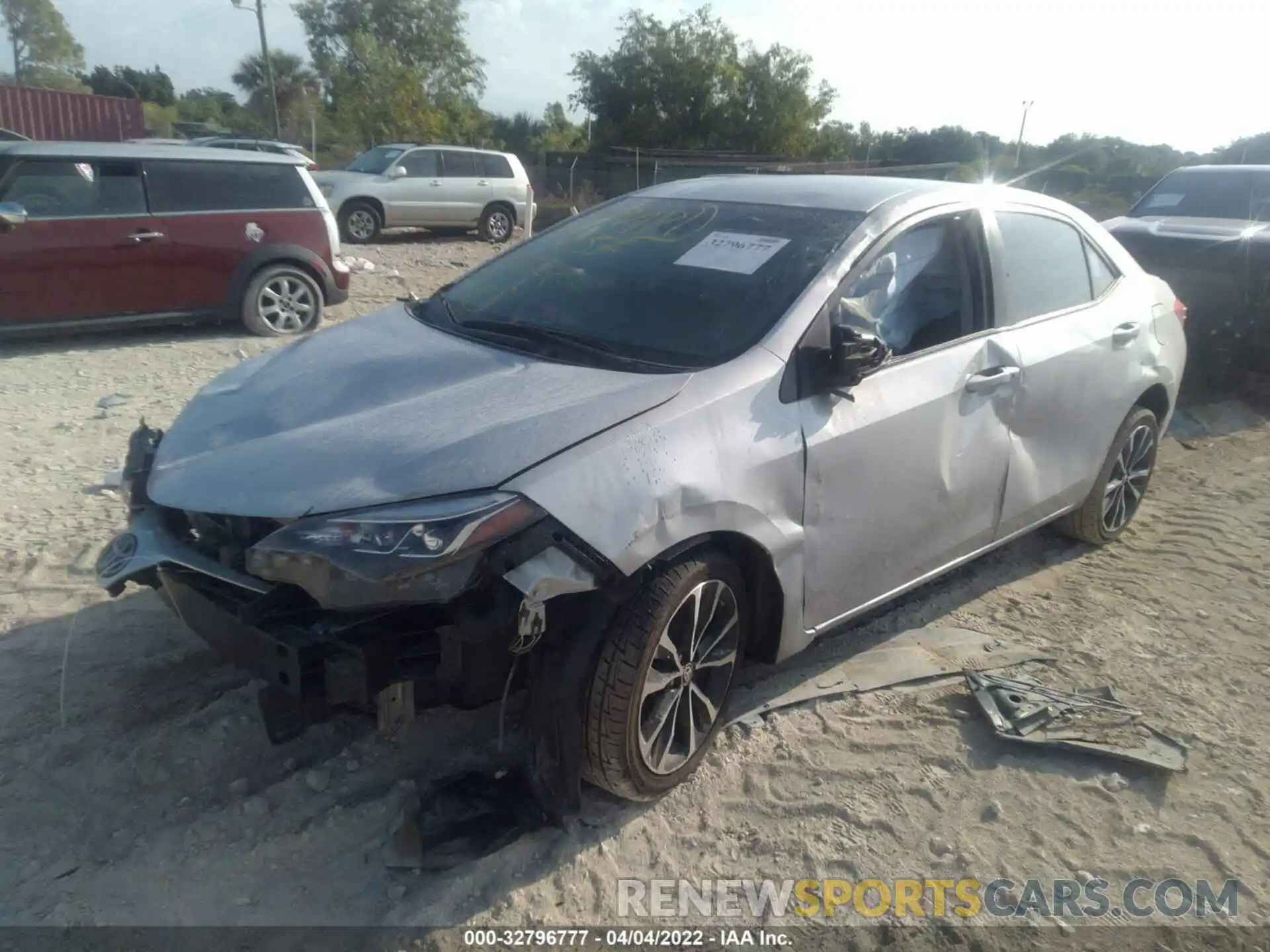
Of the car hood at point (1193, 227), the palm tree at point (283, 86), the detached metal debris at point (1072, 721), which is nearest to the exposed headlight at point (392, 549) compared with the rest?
the detached metal debris at point (1072, 721)

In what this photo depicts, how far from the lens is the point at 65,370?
299 inches

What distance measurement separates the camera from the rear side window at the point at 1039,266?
12.9 feet

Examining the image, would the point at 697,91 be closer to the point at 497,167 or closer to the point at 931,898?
the point at 497,167

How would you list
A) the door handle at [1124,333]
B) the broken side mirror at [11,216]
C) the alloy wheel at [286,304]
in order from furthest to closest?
the alloy wheel at [286,304] → the broken side mirror at [11,216] → the door handle at [1124,333]

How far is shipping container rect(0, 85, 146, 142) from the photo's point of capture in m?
26.6

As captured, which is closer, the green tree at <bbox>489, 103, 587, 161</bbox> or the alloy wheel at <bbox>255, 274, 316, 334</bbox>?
the alloy wheel at <bbox>255, 274, 316, 334</bbox>

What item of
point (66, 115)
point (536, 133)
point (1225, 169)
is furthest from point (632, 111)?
point (1225, 169)

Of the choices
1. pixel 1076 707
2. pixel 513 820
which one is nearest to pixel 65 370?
pixel 513 820

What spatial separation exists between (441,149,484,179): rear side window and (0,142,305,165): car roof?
26.4 ft

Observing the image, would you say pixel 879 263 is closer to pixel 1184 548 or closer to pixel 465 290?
pixel 465 290

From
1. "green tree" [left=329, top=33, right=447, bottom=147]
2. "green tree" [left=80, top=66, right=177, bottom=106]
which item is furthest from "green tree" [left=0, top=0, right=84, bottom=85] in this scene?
"green tree" [left=329, top=33, right=447, bottom=147]

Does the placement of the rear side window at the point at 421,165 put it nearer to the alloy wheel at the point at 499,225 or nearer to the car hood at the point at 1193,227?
the alloy wheel at the point at 499,225

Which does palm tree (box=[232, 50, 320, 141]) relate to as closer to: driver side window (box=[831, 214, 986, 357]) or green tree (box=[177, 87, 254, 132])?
green tree (box=[177, 87, 254, 132])

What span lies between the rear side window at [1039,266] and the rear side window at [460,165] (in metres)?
14.3
